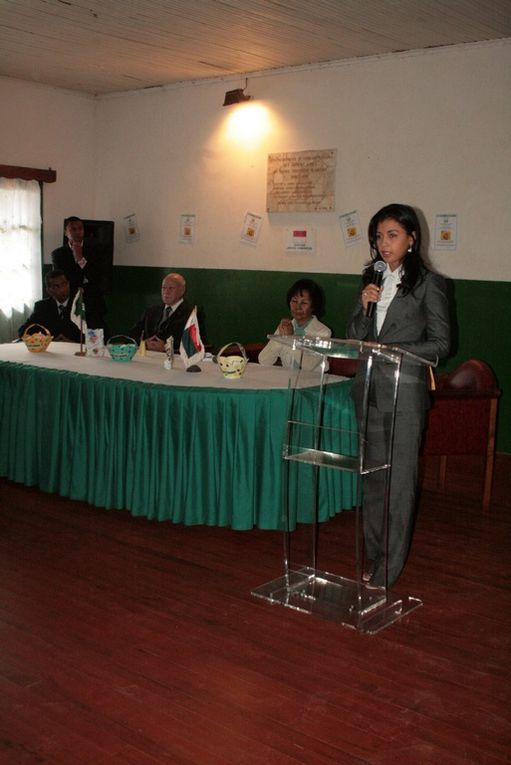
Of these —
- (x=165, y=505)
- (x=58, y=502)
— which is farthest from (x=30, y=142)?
(x=165, y=505)

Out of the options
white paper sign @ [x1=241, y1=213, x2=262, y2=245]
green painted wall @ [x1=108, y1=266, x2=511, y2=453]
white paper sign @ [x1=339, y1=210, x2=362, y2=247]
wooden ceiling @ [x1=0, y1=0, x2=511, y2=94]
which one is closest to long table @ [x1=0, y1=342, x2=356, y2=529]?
green painted wall @ [x1=108, y1=266, x2=511, y2=453]

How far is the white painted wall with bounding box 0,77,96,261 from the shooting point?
7.99 m

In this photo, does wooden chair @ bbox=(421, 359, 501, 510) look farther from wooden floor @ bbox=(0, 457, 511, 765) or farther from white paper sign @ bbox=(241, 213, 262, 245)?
white paper sign @ bbox=(241, 213, 262, 245)

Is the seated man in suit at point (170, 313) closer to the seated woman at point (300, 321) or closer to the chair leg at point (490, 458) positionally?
the seated woman at point (300, 321)

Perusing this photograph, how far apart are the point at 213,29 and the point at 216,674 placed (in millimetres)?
4638

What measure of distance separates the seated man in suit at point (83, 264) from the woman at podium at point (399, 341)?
15.7 ft

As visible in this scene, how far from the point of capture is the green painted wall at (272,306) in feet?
20.4

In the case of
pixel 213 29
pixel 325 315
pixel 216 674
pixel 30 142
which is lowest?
pixel 216 674

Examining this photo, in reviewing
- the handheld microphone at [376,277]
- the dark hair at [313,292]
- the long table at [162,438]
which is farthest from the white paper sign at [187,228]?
the handheld microphone at [376,277]

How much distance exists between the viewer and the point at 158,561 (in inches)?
158

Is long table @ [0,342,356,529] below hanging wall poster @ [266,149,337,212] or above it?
below

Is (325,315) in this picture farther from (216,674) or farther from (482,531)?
(216,674)

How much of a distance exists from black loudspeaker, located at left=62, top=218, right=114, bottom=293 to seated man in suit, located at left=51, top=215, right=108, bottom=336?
0.04m

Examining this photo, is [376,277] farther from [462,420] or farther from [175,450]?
[462,420]
